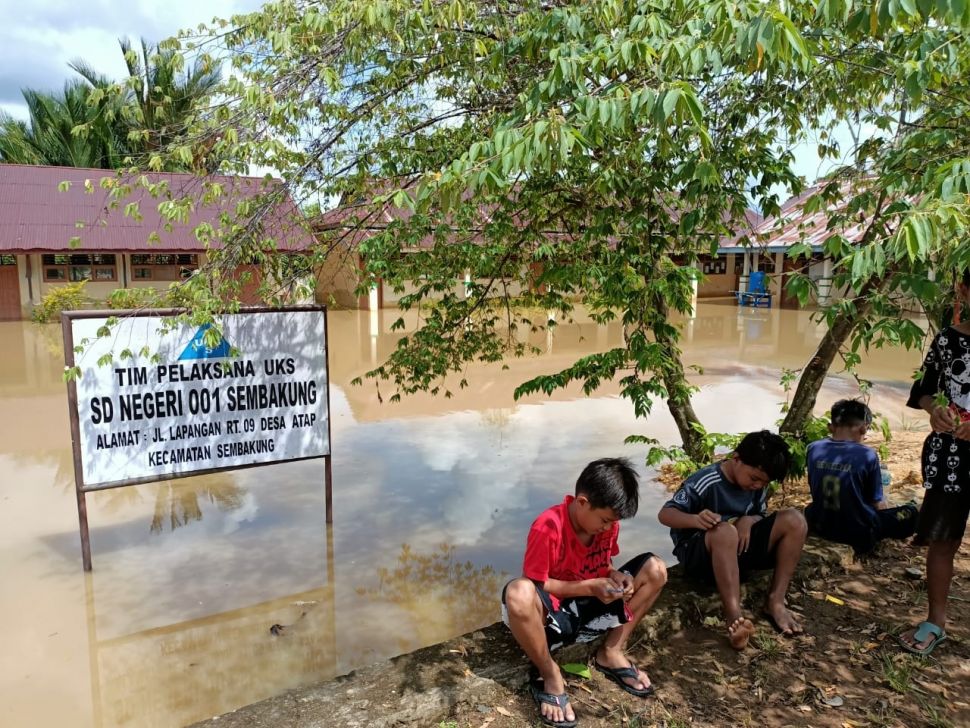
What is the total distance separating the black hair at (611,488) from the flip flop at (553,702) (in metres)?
0.67

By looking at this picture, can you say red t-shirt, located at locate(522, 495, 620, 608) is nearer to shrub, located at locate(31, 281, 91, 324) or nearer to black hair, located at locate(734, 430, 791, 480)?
black hair, located at locate(734, 430, 791, 480)

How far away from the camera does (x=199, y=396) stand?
4797 mm

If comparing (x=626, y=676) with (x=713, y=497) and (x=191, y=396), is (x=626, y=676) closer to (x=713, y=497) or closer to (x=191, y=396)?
(x=713, y=497)

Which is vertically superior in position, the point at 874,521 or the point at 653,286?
the point at 653,286

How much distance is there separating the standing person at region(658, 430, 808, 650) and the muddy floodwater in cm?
166

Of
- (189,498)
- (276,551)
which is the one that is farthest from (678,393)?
(189,498)

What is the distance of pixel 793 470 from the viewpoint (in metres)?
5.03

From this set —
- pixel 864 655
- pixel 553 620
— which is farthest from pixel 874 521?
pixel 553 620

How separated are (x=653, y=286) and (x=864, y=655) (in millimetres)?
1978

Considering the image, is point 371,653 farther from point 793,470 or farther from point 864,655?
point 793,470

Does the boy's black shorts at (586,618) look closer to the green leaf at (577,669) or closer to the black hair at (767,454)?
the green leaf at (577,669)

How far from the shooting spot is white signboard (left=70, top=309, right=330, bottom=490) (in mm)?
4496

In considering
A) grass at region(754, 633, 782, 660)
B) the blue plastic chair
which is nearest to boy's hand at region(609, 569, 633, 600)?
grass at region(754, 633, 782, 660)

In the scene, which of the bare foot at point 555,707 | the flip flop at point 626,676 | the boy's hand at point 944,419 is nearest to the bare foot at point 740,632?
the flip flop at point 626,676
